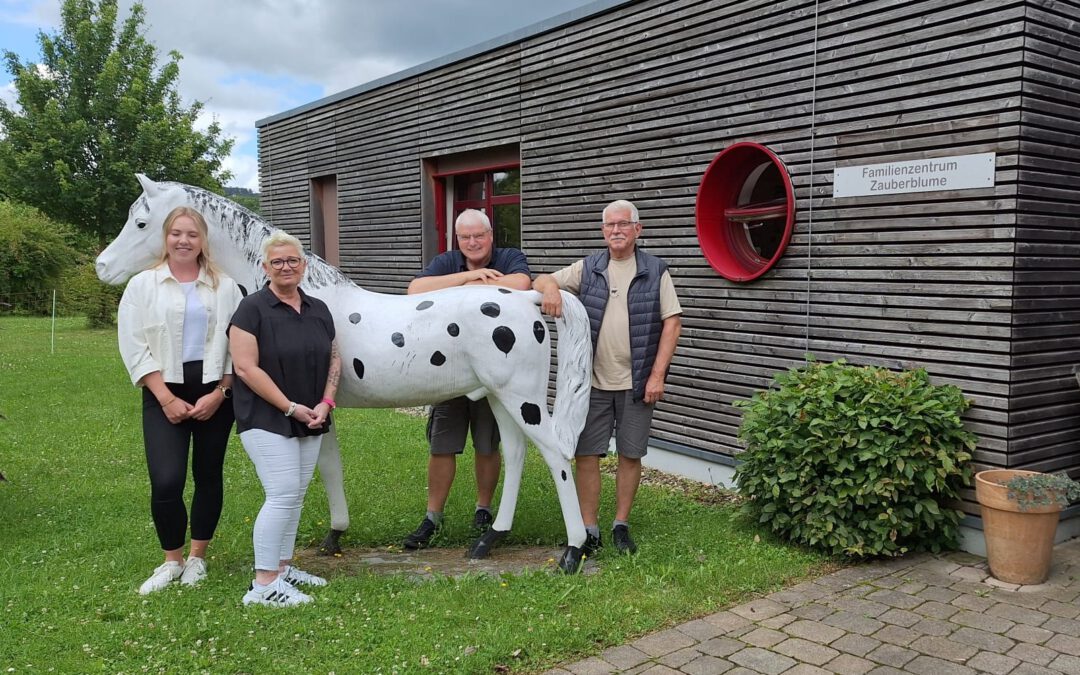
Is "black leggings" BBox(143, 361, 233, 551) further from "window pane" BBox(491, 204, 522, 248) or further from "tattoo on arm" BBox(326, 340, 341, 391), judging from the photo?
"window pane" BBox(491, 204, 522, 248)

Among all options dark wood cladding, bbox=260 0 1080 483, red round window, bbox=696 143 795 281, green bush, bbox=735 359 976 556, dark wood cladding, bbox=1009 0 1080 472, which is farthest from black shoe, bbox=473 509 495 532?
dark wood cladding, bbox=1009 0 1080 472

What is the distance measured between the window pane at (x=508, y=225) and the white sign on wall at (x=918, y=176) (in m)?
Answer: 4.10

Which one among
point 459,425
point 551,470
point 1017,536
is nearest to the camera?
point 1017,536

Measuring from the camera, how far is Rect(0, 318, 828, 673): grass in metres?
3.21

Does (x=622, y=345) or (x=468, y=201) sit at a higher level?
(x=468, y=201)

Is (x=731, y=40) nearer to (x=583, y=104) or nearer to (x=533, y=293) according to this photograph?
(x=583, y=104)

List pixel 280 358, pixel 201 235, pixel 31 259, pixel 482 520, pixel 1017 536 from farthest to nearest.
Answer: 1. pixel 31 259
2. pixel 482 520
3. pixel 1017 536
4. pixel 201 235
5. pixel 280 358

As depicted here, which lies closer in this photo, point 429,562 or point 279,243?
point 279,243

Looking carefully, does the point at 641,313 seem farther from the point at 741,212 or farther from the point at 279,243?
the point at 741,212

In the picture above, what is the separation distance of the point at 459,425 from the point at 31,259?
2620 cm

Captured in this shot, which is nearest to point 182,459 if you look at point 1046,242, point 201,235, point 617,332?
point 201,235

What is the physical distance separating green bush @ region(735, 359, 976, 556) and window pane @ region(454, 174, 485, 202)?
5575 mm

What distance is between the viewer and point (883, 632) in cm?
351

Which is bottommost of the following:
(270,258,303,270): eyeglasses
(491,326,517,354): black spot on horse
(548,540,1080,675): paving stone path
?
(548,540,1080,675): paving stone path
